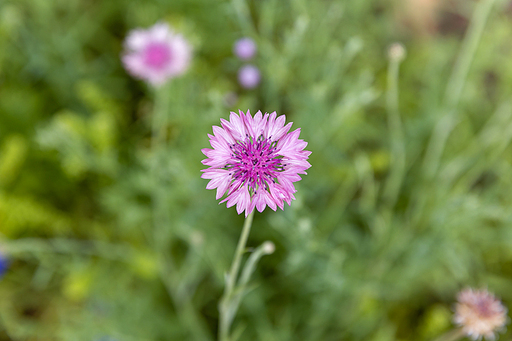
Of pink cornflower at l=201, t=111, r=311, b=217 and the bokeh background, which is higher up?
the bokeh background

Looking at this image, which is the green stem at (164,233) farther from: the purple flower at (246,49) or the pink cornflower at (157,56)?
the purple flower at (246,49)

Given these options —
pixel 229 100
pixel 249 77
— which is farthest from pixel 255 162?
pixel 229 100

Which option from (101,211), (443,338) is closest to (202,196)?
(101,211)

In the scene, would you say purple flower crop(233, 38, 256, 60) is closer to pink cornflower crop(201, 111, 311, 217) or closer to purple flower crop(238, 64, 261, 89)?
purple flower crop(238, 64, 261, 89)

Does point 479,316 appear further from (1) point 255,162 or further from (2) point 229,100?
(2) point 229,100

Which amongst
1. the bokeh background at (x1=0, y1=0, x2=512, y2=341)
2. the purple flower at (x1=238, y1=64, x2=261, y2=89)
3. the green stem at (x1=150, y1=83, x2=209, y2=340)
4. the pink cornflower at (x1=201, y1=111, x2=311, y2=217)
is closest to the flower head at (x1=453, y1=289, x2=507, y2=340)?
the bokeh background at (x1=0, y1=0, x2=512, y2=341)

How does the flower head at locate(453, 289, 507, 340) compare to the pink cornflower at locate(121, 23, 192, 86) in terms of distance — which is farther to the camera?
the pink cornflower at locate(121, 23, 192, 86)

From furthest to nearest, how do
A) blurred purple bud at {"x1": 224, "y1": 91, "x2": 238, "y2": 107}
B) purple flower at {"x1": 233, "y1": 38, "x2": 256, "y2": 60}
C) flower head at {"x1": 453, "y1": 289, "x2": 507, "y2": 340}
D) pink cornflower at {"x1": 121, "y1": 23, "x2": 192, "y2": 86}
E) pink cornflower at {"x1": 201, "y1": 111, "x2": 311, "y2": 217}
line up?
blurred purple bud at {"x1": 224, "y1": 91, "x2": 238, "y2": 107}, purple flower at {"x1": 233, "y1": 38, "x2": 256, "y2": 60}, pink cornflower at {"x1": 121, "y1": 23, "x2": 192, "y2": 86}, flower head at {"x1": 453, "y1": 289, "x2": 507, "y2": 340}, pink cornflower at {"x1": 201, "y1": 111, "x2": 311, "y2": 217}

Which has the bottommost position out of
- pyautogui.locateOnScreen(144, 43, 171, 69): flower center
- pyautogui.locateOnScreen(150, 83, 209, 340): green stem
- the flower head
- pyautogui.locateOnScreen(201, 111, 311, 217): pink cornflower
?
the flower head

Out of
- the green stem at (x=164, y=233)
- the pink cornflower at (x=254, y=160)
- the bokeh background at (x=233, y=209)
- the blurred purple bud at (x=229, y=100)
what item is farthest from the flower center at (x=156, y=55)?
the pink cornflower at (x=254, y=160)

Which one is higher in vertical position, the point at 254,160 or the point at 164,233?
the point at 164,233
